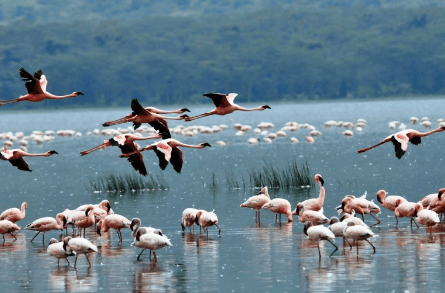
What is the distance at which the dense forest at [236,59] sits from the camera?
154625 mm

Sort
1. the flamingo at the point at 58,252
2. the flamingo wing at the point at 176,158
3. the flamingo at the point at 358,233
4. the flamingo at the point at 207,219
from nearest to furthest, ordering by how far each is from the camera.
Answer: the flamingo wing at the point at 176,158 → the flamingo at the point at 58,252 → the flamingo at the point at 358,233 → the flamingo at the point at 207,219

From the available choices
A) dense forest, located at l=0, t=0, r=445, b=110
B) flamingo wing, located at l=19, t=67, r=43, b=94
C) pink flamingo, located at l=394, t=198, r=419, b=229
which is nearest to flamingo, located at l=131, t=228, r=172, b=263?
flamingo wing, located at l=19, t=67, r=43, b=94

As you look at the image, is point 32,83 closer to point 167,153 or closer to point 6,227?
point 167,153

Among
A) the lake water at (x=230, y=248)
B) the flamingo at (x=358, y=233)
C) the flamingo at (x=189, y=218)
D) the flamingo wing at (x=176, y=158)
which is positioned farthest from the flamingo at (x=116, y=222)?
the flamingo wing at (x=176, y=158)

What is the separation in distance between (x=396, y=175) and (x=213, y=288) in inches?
779

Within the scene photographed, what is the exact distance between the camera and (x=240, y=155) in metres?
48.1

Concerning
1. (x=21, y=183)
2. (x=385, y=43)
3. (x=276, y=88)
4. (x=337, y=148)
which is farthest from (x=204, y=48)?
(x=21, y=183)

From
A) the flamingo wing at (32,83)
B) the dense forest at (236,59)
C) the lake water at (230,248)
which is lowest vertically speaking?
the lake water at (230,248)

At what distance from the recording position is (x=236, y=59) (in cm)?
16538

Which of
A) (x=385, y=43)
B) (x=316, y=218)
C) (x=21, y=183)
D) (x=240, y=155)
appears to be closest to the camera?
(x=316, y=218)

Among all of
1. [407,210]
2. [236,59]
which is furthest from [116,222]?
[236,59]

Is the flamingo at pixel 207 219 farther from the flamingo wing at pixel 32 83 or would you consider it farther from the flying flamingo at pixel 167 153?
the flamingo wing at pixel 32 83

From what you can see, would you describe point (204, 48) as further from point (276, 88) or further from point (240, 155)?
point (240, 155)

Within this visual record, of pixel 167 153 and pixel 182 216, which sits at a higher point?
pixel 167 153
